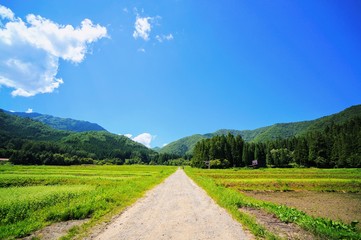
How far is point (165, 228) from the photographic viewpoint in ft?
36.3

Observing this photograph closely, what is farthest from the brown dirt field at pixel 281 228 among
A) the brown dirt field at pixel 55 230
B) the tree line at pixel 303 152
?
the tree line at pixel 303 152

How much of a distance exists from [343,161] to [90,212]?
10263 cm

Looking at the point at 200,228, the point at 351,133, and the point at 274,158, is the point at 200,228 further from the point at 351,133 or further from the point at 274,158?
the point at 274,158

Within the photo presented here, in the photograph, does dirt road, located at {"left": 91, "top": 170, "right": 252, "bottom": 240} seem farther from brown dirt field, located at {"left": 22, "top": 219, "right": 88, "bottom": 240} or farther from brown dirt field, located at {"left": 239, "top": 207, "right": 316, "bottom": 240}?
brown dirt field, located at {"left": 22, "top": 219, "right": 88, "bottom": 240}

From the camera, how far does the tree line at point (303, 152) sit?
8865cm

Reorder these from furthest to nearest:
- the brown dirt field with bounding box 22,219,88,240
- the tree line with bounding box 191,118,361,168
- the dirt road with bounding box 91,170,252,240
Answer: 1. the tree line with bounding box 191,118,361,168
2. the dirt road with bounding box 91,170,252,240
3. the brown dirt field with bounding box 22,219,88,240

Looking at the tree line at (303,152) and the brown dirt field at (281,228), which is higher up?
the tree line at (303,152)

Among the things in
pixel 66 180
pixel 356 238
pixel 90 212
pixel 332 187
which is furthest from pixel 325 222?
pixel 66 180

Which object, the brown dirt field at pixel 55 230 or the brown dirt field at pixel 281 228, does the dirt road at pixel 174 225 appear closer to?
the brown dirt field at pixel 281 228

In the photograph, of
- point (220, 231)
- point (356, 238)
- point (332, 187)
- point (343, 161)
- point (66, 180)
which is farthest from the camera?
point (343, 161)

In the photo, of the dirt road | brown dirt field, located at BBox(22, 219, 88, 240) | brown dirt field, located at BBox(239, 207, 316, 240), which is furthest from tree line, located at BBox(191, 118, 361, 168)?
brown dirt field, located at BBox(22, 219, 88, 240)

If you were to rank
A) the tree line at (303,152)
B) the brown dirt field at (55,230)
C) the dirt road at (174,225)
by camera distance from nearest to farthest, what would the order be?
the brown dirt field at (55,230)
the dirt road at (174,225)
the tree line at (303,152)

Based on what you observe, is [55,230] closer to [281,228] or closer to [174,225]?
[174,225]

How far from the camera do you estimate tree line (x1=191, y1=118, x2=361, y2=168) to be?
88.7 metres
